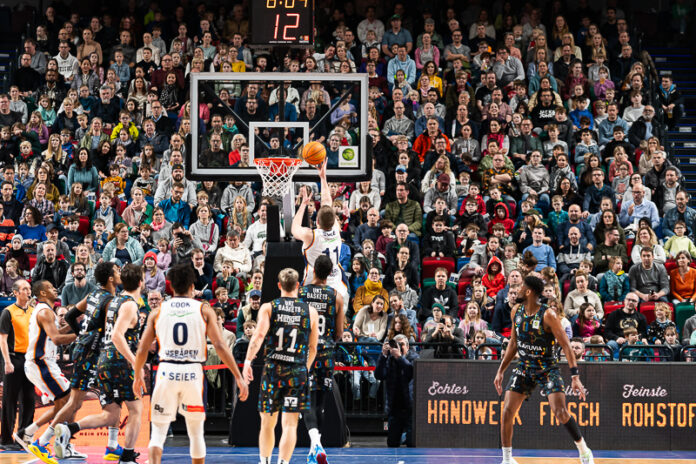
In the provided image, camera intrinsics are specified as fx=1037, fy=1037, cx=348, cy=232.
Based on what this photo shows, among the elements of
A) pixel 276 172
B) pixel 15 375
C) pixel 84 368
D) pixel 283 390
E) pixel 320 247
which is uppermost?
pixel 276 172

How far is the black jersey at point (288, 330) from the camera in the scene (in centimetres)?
1042

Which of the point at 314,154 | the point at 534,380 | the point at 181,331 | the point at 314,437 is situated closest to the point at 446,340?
the point at 314,154

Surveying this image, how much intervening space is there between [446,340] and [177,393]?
6647 mm

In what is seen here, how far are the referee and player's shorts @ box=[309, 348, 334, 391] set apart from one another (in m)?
3.95

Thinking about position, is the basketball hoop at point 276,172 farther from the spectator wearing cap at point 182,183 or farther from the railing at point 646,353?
the spectator wearing cap at point 182,183

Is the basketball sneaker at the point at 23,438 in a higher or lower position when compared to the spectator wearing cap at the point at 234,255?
lower

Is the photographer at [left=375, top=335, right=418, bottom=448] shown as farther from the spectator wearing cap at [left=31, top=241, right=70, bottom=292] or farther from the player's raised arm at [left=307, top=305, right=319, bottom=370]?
the spectator wearing cap at [left=31, top=241, right=70, bottom=292]

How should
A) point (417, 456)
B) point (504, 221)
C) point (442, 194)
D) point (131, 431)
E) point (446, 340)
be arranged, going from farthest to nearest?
point (442, 194)
point (504, 221)
point (446, 340)
point (417, 456)
point (131, 431)

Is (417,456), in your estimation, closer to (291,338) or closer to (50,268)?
(291,338)

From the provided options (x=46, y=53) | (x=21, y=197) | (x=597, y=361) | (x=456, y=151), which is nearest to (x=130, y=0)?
(x=46, y=53)

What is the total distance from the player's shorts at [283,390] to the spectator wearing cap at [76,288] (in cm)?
794

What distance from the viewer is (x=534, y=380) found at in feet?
37.2

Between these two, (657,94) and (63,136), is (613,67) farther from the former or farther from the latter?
(63,136)

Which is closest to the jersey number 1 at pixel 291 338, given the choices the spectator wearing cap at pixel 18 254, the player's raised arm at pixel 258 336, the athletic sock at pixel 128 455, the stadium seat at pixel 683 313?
the player's raised arm at pixel 258 336
